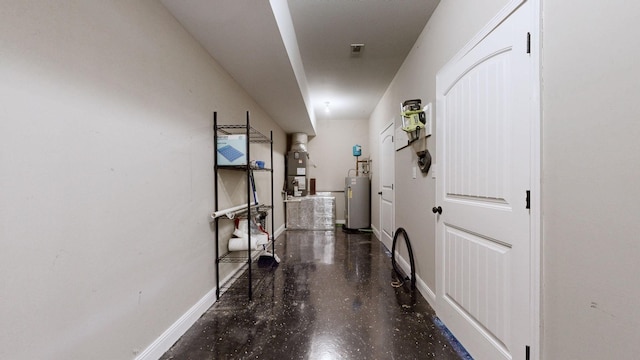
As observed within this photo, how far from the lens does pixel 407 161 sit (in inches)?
108

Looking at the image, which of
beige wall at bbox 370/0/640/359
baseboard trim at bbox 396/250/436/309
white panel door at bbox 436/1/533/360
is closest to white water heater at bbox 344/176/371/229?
baseboard trim at bbox 396/250/436/309

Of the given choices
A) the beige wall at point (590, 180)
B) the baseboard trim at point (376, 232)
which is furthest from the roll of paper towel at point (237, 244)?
the baseboard trim at point (376, 232)

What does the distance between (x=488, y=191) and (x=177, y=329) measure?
2.18 m

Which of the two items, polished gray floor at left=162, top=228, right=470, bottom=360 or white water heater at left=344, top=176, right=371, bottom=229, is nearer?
polished gray floor at left=162, top=228, right=470, bottom=360

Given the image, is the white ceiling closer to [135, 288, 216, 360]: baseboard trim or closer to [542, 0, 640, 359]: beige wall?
[542, 0, 640, 359]: beige wall

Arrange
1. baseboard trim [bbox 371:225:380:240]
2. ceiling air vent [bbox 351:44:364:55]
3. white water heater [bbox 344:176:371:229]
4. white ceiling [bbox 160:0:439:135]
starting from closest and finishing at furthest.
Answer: white ceiling [bbox 160:0:439:135]
ceiling air vent [bbox 351:44:364:55]
baseboard trim [bbox 371:225:380:240]
white water heater [bbox 344:176:371:229]

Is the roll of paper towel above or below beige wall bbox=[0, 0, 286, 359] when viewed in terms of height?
below

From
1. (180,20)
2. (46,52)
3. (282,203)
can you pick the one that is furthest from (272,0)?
(282,203)

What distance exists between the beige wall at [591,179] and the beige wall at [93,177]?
6.53 feet

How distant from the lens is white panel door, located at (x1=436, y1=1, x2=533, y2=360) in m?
1.15

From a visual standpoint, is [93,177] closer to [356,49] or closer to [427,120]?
[427,120]

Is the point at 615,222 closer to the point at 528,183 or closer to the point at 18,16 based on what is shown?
the point at 528,183

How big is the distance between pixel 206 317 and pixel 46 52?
1.90 meters

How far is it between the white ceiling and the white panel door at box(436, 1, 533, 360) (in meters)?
0.89
